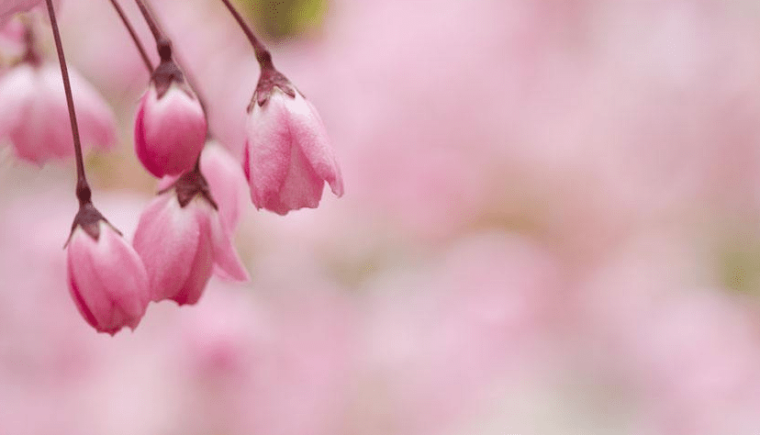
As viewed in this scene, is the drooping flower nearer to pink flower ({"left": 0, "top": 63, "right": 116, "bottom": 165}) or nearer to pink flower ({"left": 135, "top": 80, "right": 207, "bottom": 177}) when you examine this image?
pink flower ({"left": 135, "top": 80, "right": 207, "bottom": 177})

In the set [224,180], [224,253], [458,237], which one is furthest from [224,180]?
[458,237]

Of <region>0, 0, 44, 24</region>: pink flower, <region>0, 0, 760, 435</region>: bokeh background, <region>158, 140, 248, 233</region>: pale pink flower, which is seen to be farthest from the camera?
<region>0, 0, 760, 435</region>: bokeh background

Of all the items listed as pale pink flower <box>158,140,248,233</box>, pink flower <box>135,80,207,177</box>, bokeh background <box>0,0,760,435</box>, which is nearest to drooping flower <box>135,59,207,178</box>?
pink flower <box>135,80,207,177</box>

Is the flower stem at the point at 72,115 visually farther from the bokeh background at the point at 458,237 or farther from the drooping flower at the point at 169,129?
the bokeh background at the point at 458,237

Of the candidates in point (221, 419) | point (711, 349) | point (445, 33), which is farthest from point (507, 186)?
point (221, 419)

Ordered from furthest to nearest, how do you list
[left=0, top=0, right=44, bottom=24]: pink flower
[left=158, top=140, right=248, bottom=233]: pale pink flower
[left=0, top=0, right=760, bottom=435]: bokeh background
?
[left=0, top=0, right=760, bottom=435]: bokeh background
[left=158, top=140, right=248, bottom=233]: pale pink flower
[left=0, top=0, right=44, bottom=24]: pink flower

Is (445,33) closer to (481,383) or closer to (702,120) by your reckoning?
(702,120)

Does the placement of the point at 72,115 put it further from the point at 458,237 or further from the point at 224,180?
the point at 458,237
